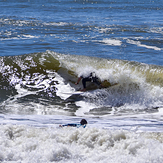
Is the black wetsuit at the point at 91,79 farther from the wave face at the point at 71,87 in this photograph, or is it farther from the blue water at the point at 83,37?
the blue water at the point at 83,37

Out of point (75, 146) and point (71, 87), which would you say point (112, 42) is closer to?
point (71, 87)

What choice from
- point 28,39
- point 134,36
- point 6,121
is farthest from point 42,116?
point 134,36

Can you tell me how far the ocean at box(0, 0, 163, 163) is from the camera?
16.0 ft

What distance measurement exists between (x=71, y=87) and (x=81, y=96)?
1.01 m

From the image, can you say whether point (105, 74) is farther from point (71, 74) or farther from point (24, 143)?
point (24, 143)

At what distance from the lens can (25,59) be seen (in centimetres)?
1358

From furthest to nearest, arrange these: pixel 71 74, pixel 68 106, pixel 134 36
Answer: pixel 134 36
pixel 71 74
pixel 68 106

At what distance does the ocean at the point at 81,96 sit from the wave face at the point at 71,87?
0.03 meters

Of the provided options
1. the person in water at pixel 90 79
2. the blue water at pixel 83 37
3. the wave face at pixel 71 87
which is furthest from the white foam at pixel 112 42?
the person in water at pixel 90 79

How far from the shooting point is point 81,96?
9.88 m

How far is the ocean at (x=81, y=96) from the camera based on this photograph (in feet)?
16.0


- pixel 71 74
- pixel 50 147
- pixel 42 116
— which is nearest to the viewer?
pixel 50 147

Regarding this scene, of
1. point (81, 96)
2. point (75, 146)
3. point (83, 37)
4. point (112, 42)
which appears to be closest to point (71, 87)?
point (81, 96)

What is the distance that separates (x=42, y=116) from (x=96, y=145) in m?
3.23
